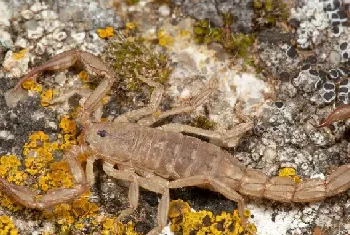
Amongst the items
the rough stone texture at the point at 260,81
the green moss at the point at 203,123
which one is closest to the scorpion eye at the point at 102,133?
the rough stone texture at the point at 260,81

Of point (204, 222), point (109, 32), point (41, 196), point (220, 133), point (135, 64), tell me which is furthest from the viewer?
point (109, 32)

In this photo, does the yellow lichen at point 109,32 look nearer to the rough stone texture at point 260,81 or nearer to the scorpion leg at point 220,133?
the rough stone texture at point 260,81

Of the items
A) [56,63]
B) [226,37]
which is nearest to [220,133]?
[226,37]

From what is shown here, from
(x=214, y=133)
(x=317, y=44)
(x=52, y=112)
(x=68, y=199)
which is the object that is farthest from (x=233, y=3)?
(x=68, y=199)

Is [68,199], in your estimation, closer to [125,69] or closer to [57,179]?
[57,179]

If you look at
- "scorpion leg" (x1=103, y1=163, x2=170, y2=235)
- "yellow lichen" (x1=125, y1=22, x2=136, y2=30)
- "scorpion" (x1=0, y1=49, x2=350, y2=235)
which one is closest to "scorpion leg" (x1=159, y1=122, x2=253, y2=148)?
"scorpion" (x1=0, y1=49, x2=350, y2=235)

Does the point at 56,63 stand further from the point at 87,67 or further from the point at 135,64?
the point at 135,64

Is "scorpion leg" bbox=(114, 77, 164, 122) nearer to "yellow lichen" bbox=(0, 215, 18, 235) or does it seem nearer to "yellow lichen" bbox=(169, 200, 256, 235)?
"yellow lichen" bbox=(169, 200, 256, 235)

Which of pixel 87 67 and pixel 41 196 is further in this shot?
pixel 87 67
